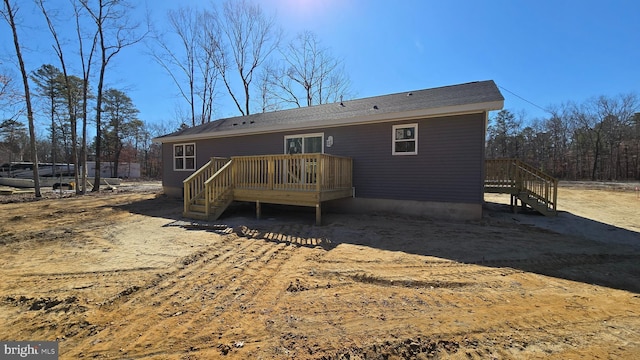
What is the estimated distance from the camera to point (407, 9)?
31.0ft

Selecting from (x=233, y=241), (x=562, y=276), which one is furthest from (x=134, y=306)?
(x=562, y=276)

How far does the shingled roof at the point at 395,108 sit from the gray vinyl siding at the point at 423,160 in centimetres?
31

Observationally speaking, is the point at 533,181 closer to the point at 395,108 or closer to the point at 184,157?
the point at 395,108

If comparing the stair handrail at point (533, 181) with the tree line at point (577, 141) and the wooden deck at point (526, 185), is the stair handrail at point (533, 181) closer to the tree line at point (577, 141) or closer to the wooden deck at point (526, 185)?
the wooden deck at point (526, 185)

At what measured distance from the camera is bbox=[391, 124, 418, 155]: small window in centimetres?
771

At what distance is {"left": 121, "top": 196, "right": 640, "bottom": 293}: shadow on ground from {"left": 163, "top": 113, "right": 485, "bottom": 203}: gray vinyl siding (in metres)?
0.86

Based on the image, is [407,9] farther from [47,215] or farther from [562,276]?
[47,215]

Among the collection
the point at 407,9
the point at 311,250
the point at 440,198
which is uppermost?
the point at 407,9

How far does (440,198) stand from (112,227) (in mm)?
8591

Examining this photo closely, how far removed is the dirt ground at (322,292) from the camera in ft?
7.14

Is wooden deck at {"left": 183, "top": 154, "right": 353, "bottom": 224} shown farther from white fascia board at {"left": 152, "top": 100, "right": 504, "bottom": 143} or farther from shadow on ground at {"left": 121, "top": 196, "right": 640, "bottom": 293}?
white fascia board at {"left": 152, "top": 100, "right": 504, "bottom": 143}

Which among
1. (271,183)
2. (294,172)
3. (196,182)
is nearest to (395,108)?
(294,172)

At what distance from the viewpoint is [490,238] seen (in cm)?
557

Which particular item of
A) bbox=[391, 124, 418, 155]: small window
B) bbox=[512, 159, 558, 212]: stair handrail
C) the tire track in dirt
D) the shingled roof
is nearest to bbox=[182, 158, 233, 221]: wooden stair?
the shingled roof
